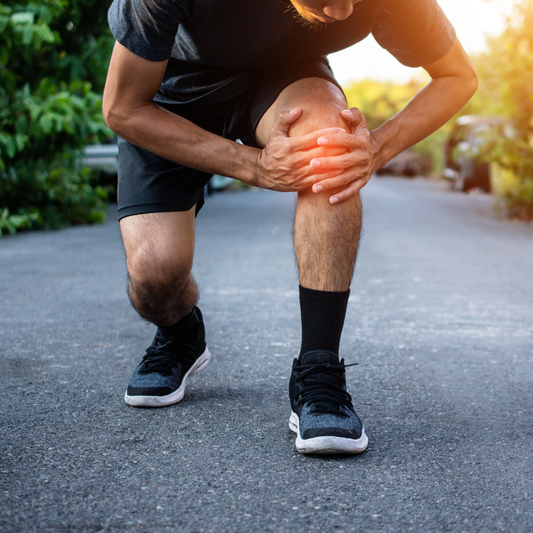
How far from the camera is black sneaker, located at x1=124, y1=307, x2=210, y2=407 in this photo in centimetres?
222

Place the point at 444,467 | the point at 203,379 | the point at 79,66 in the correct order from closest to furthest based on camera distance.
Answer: the point at 444,467 < the point at 203,379 < the point at 79,66

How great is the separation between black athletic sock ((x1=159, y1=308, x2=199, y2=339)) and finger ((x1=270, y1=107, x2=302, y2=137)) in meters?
0.82

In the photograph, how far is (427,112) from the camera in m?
2.16

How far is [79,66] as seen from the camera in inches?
324

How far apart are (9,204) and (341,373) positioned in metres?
7.33

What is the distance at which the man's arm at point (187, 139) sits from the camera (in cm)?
185

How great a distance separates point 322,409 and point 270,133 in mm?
818

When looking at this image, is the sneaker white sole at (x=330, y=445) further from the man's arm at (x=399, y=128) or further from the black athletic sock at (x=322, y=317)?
the man's arm at (x=399, y=128)

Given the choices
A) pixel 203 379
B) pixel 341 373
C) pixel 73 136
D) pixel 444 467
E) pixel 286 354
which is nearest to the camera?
pixel 444 467

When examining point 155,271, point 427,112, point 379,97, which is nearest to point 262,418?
point 155,271

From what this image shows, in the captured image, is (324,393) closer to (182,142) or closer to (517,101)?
(182,142)

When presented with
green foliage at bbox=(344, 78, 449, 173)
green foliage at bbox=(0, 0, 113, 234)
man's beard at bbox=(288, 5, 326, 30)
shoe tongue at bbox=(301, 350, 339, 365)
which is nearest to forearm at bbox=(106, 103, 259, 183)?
man's beard at bbox=(288, 5, 326, 30)

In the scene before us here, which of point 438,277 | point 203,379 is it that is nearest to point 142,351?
point 203,379

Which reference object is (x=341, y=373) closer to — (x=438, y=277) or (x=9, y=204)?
(x=438, y=277)
